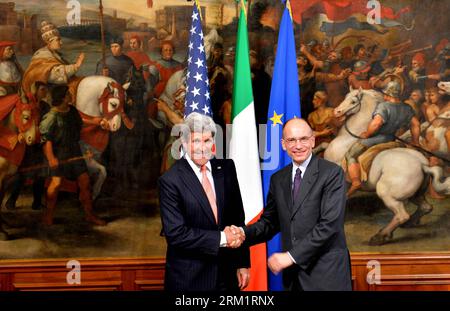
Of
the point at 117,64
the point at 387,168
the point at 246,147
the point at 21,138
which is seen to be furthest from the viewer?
the point at 387,168

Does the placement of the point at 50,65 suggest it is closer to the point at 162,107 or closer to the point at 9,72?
the point at 9,72

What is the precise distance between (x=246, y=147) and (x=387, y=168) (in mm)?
1710

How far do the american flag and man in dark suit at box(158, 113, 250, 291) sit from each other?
1.86 meters

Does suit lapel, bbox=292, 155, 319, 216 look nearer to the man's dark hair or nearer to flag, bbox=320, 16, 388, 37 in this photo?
flag, bbox=320, 16, 388, 37

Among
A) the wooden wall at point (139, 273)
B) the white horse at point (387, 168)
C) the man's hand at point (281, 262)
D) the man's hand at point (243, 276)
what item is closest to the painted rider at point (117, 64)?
the wooden wall at point (139, 273)

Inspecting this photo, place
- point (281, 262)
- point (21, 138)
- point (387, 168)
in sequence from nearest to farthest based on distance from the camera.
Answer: point (281, 262) → point (21, 138) → point (387, 168)

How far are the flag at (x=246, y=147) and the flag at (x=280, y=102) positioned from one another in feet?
0.48

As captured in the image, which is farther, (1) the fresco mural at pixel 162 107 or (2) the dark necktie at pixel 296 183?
(1) the fresco mural at pixel 162 107

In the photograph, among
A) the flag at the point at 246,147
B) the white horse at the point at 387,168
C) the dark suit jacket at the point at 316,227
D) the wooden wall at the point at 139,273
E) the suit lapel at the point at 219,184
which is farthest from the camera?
the white horse at the point at 387,168

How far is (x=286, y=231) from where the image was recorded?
4359 mm

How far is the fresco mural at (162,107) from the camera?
6703 millimetres

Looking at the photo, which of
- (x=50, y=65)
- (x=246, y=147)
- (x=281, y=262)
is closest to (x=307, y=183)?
(x=281, y=262)

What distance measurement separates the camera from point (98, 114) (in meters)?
6.78

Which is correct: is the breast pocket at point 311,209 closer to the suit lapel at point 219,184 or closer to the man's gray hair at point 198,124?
the suit lapel at point 219,184
